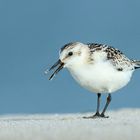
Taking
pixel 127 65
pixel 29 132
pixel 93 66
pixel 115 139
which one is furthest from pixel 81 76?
pixel 115 139

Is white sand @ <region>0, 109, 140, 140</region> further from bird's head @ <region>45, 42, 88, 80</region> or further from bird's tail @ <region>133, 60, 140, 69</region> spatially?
bird's tail @ <region>133, 60, 140, 69</region>

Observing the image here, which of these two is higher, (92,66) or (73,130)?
(92,66)

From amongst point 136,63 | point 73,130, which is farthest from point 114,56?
point 73,130

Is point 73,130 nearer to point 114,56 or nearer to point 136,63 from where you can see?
point 114,56

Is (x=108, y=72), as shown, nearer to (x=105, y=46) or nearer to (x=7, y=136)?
(x=105, y=46)

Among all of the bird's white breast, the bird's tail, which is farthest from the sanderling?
the bird's tail

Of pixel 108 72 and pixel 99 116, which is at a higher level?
pixel 108 72

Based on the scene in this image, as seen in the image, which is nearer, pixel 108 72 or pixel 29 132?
pixel 29 132

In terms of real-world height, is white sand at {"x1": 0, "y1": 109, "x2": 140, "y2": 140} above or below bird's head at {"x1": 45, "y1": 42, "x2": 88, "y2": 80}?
below
